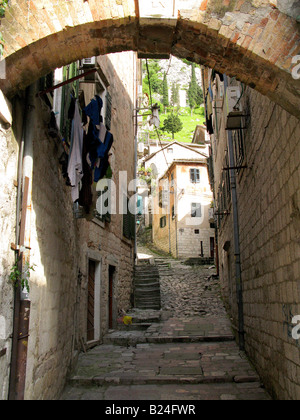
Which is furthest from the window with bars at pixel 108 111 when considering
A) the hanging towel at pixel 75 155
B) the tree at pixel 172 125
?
the tree at pixel 172 125

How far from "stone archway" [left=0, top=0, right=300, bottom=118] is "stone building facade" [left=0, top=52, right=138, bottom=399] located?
57 cm

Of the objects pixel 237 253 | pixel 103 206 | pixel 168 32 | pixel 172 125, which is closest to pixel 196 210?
pixel 103 206

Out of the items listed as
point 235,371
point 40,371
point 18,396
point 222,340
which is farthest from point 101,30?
point 222,340

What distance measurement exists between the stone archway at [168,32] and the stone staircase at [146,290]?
11377 millimetres

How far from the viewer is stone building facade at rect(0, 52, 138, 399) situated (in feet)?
10.2

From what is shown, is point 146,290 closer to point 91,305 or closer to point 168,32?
point 91,305

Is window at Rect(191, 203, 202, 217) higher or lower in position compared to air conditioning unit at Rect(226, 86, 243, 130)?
higher

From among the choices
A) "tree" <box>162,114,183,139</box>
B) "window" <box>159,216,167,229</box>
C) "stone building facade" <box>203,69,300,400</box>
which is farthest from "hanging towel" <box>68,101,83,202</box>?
"tree" <box>162,114,183,139</box>

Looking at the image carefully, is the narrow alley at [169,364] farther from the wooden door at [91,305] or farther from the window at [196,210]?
the window at [196,210]

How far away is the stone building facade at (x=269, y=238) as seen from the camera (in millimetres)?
3732

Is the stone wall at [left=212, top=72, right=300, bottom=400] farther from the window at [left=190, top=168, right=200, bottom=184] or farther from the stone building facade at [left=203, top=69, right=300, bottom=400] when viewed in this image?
the window at [left=190, top=168, right=200, bottom=184]

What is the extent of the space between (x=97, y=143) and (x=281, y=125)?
2.70 metres
